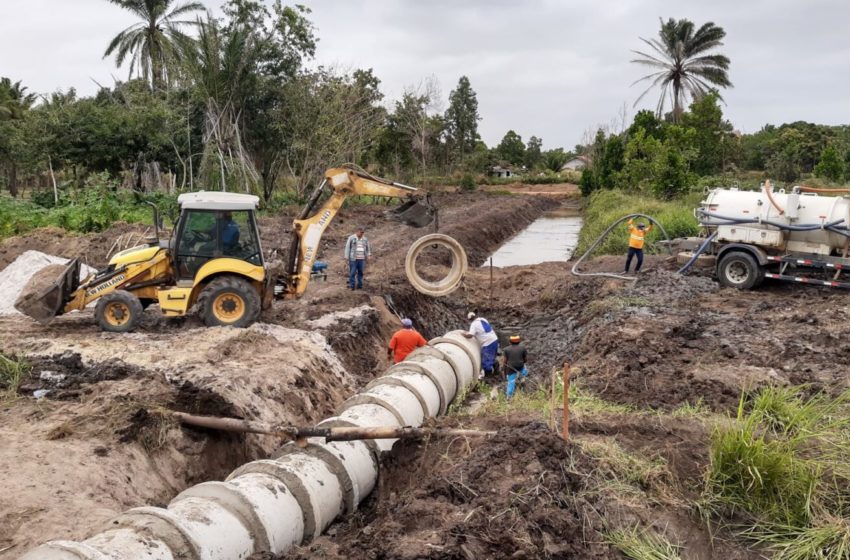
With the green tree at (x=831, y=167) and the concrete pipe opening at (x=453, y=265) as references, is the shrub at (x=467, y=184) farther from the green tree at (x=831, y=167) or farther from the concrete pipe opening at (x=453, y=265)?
the concrete pipe opening at (x=453, y=265)

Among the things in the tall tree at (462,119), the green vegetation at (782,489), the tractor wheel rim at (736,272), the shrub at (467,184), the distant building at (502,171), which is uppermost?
the tall tree at (462,119)

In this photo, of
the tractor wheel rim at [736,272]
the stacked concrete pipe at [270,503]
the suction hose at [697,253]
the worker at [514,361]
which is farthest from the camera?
the suction hose at [697,253]

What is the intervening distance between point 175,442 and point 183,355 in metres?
2.82

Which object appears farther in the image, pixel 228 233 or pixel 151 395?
pixel 228 233

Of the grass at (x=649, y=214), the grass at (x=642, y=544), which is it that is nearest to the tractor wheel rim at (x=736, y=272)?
the grass at (x=649, y=214)

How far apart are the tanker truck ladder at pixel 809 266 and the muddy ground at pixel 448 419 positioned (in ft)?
1.06

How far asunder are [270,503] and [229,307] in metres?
6.54

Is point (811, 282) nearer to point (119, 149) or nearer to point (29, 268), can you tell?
point (29, 268)

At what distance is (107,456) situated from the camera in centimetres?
747

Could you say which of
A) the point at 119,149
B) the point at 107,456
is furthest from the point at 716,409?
the point at 119,149

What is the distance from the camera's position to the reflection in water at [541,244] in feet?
92.3

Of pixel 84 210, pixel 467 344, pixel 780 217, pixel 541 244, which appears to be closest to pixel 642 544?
pixel 467 344

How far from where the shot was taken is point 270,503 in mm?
6230

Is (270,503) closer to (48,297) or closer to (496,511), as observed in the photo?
A: (496,511)
